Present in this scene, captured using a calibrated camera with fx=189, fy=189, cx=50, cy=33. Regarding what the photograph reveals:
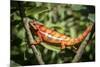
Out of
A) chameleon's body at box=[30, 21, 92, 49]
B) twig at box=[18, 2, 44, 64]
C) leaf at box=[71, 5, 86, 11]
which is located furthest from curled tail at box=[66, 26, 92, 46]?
twig at box=[18, 2, 44, 64]

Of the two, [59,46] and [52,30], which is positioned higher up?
[52,30]

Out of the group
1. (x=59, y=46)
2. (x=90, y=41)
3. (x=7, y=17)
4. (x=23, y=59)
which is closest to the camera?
(x=7, y=17)

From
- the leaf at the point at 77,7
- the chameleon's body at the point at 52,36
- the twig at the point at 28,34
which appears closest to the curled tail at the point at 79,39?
the chameleon's body at the point at 52,36

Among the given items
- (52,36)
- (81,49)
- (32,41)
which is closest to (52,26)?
(52,36)

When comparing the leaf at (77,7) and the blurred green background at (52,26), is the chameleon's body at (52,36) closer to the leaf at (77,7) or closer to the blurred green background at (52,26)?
the blurred green background at (52,26)

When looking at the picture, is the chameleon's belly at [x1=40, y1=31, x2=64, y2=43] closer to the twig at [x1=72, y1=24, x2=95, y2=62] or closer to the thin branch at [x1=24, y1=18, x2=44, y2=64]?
the thin branch at [x1=24, y1=18, x2=44, y2=64]

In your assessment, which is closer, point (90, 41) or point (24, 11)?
point (24, 11)
